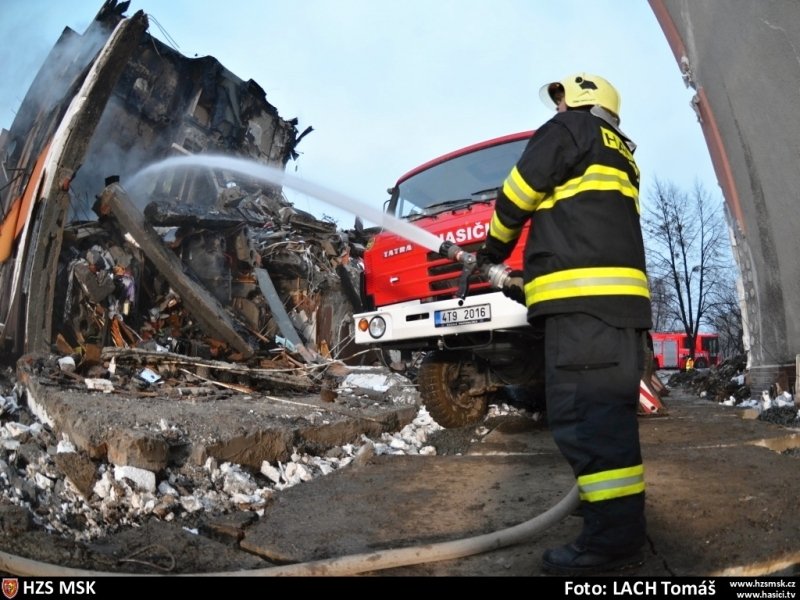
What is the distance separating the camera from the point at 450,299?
494cm

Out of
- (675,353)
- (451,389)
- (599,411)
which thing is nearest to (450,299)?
(451,389)

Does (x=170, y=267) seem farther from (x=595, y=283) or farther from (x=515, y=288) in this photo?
(x=595, y=283)

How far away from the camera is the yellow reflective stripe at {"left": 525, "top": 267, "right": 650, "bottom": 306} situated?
86.3 inches

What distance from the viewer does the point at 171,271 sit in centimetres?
796

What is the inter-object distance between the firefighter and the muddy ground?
0.81 feet

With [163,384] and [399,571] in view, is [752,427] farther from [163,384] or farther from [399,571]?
[163,384]

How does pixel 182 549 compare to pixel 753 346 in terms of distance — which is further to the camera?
pixel 753 346

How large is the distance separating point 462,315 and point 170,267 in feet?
15.8

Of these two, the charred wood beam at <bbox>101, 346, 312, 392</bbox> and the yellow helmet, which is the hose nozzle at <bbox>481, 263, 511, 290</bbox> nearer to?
the yellow helmet

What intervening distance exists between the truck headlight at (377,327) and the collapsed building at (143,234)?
2.88 meters

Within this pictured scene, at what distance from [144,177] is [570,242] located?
487 inches

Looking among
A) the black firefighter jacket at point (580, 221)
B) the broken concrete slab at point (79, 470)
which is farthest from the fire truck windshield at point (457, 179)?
the broken concrete slab at point (79, 470)

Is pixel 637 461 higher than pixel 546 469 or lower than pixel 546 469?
higher

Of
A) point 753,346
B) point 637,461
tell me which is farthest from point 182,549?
point 753,346
